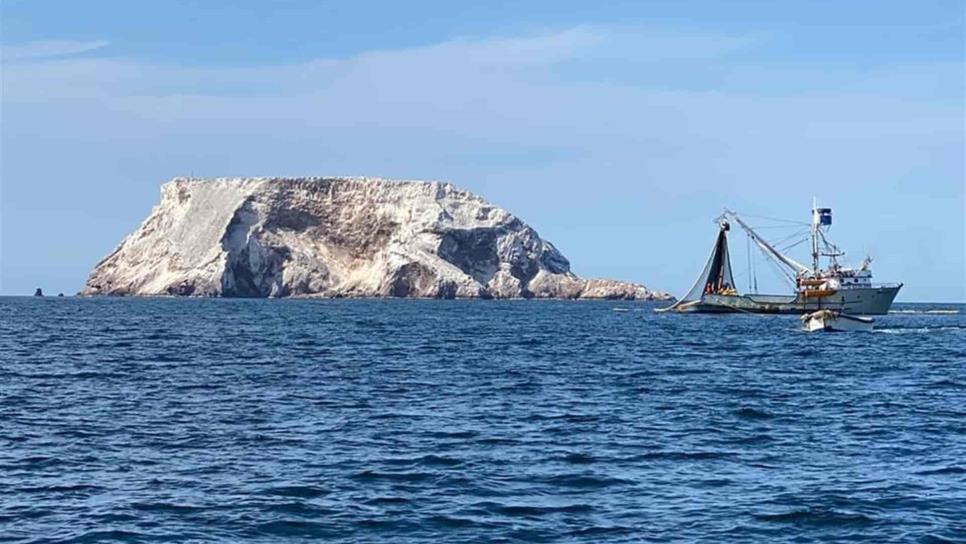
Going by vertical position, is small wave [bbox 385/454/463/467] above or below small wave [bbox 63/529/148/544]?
above

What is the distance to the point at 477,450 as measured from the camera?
25406 mm

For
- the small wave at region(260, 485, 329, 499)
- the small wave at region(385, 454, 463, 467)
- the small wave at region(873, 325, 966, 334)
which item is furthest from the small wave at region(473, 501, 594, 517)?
the small wave at region(873, 325, 966, 334)

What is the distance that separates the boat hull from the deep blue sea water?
68808 mm

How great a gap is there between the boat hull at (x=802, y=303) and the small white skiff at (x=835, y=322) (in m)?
26.2

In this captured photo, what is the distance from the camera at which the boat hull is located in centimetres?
11975

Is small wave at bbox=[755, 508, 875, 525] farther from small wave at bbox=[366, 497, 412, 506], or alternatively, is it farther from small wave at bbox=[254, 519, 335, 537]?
small wave at bbox=[254, 519, 335, 537]

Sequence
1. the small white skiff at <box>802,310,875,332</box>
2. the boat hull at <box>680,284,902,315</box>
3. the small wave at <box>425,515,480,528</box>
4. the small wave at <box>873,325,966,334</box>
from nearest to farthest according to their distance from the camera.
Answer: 1. the small wave at <box>425,515,480,528</box>
2. the small white skiff at <box>802,310,875,332</box>
3. the small wave at <box>873,325,966,334</box>
4. the boat hull at <box>680,284,902,315</box>

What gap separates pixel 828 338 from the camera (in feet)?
254

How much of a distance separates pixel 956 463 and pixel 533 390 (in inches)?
648

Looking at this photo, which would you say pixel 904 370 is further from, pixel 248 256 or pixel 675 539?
pixel 248 256

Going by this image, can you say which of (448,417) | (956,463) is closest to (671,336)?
(448,417)

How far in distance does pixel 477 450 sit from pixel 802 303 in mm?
102362

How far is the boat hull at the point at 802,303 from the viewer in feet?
393

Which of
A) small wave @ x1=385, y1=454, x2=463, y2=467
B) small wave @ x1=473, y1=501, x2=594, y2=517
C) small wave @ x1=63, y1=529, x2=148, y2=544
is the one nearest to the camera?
small wave @ x1=63, y1=529, x2=148, y2=544
